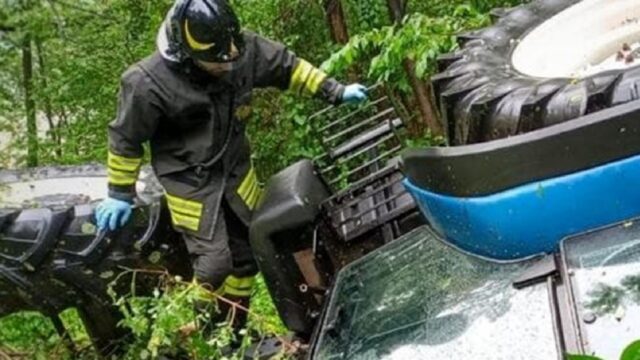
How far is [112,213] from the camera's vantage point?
357cm

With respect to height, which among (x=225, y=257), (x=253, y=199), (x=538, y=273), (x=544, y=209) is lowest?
(x=225, y=257)

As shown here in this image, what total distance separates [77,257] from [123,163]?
36cm

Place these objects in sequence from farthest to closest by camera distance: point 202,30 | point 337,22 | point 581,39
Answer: point 337,22, point 202,30, point 581,39

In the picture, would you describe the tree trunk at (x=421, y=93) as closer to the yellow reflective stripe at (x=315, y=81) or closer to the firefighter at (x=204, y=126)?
the yellow reflective stripe at (x=315, y=81)

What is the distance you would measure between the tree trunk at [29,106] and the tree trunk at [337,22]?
3.68m

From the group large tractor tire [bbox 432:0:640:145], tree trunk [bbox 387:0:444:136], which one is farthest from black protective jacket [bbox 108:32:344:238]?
tree trunk [bbox 387:0:444:136]

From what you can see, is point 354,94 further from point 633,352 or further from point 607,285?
point 633,352

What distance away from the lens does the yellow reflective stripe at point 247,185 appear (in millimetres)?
3652

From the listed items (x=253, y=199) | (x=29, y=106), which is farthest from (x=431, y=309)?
(x=29, y=106)

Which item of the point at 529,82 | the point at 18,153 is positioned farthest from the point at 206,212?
the point at 18,153

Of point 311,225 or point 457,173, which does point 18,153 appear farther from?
point 457,173

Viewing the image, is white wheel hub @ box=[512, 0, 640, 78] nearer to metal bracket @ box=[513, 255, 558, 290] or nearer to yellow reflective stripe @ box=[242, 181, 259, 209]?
metal bracket @ box=[513, 255, 558, 290]

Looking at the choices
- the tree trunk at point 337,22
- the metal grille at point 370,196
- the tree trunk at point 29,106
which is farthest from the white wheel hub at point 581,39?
Answer: the tree trunk at point 29,106

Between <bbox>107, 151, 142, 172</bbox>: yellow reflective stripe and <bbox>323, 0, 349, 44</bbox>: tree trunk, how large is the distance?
11.4ft
